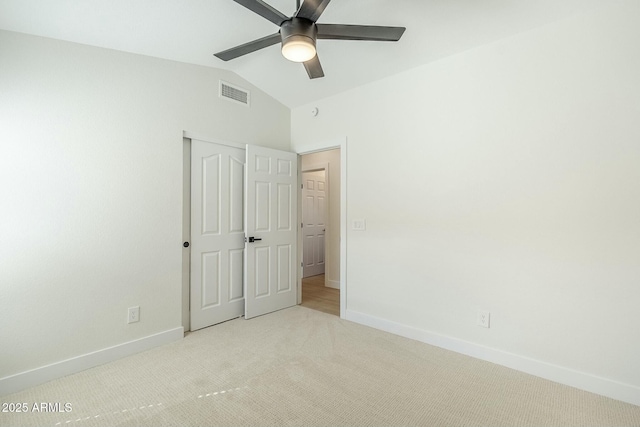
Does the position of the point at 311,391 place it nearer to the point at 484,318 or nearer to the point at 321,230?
the point at 484,318

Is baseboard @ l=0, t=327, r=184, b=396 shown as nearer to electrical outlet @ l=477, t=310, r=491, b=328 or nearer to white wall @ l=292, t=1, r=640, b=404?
white wall @ l=292, t=1, r=640, b=404

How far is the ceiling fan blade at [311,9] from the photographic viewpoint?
5.04 ft

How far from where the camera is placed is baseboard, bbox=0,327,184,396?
200 cm

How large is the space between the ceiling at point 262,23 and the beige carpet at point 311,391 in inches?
100

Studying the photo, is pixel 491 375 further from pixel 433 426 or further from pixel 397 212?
pixel 397 212

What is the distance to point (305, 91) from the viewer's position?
11.5 ft

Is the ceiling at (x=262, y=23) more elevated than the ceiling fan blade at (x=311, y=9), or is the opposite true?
the ceiling at (x=262, y=23)

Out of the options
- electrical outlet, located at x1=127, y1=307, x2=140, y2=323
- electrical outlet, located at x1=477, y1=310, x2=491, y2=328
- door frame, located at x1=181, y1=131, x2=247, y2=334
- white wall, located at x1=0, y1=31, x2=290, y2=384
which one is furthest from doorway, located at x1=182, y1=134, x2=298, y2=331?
electrical outlet, located at x1=477, y1=310, x2=491, y2=328

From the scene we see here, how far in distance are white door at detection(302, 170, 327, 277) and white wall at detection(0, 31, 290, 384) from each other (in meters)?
2.82

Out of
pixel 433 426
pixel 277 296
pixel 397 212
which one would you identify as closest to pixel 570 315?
pixel 433 426

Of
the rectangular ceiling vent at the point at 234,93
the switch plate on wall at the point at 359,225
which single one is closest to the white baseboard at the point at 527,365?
the switch plate on wall at the point at 359,225

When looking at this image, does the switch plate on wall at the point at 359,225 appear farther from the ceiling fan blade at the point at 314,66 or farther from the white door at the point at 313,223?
the white door at the point at 313,223

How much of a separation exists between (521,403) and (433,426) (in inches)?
26.3

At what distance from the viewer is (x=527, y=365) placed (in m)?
2.23
